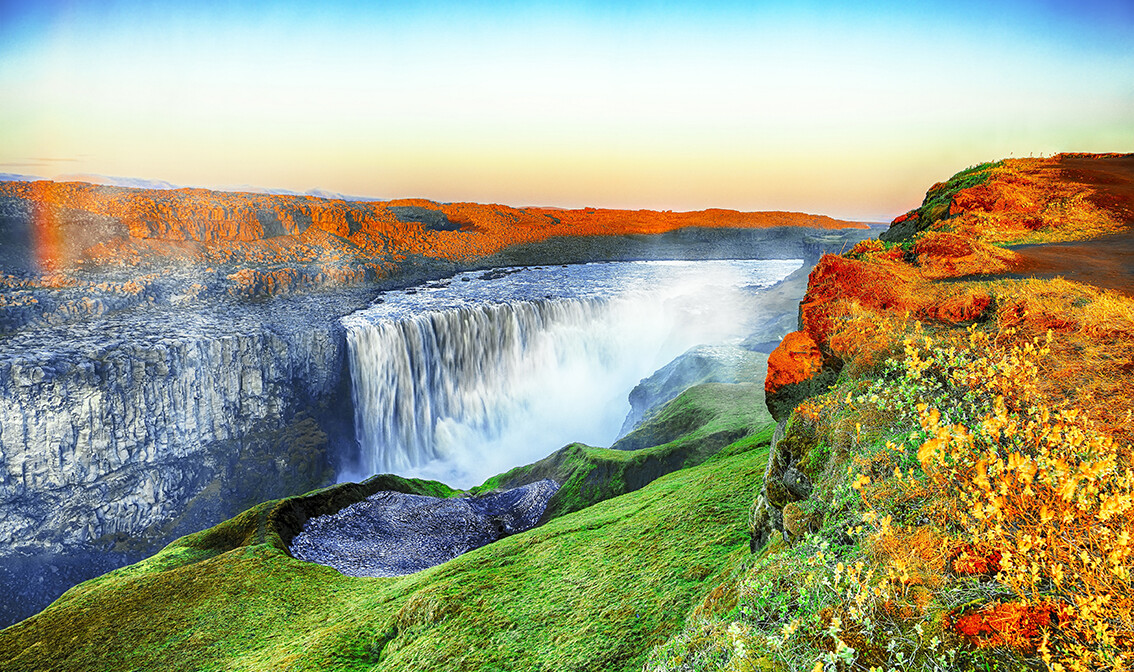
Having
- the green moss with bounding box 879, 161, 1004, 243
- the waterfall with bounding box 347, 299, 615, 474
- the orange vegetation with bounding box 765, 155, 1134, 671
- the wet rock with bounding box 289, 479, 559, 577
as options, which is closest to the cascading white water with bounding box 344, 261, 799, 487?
the waterfall with bounding box 347, 299, 615, 474

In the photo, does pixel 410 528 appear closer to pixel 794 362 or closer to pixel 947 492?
pixel 794 362

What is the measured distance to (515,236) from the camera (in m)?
103

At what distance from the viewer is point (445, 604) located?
7.14m

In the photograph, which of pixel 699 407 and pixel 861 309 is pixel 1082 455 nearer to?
pixel 861 309

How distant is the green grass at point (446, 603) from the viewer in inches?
237

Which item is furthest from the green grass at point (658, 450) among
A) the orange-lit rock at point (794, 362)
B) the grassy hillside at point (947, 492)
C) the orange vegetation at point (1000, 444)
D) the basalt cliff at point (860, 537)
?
the grassy hillside at point (947, 492)

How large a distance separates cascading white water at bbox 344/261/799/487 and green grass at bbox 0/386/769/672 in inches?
865

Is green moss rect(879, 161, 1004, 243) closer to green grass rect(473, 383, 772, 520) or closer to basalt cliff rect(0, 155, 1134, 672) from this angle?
basalt cliff rect(0, 155, 1134, 672)

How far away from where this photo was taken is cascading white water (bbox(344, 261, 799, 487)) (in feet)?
111

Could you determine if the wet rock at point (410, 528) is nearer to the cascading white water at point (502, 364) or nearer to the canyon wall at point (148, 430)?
the cascading white water at point (502, 364)

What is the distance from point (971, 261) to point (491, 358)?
34.4 m

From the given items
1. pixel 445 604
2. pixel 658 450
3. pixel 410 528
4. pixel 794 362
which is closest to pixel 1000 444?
pixel 794 362

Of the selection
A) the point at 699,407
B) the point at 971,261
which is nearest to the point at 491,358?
the point at 699,407

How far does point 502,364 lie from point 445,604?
33.9m
